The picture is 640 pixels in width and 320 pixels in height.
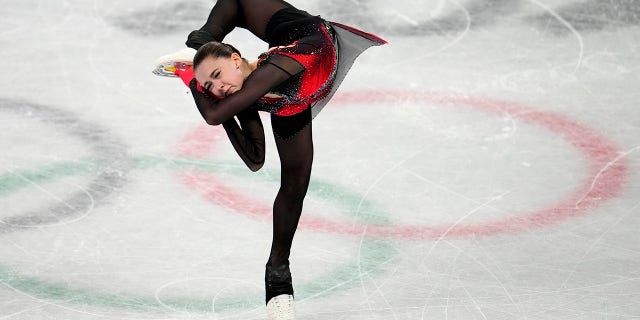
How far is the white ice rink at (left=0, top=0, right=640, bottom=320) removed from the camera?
4.71 m

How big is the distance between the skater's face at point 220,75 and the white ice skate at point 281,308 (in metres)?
0.95

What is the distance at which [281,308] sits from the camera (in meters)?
4.38

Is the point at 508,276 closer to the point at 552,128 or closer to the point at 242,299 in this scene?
the point at 242,299

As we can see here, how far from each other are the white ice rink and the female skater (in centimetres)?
40

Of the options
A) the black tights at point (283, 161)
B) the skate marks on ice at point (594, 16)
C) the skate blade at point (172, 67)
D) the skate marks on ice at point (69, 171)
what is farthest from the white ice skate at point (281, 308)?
the skate marks on ice at point (594, 16)

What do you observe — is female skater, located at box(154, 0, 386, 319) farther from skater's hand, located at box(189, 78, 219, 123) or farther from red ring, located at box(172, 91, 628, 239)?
red ring, located at box(172, 91, 628, 239)

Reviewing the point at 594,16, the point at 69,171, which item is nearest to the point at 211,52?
the point at 69,171

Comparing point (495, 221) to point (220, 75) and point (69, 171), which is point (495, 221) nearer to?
point (220, 75)

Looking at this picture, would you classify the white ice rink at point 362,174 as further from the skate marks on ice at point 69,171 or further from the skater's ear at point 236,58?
the skater's ear at point 236,58

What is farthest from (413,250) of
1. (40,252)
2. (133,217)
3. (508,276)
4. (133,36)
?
(133,36)

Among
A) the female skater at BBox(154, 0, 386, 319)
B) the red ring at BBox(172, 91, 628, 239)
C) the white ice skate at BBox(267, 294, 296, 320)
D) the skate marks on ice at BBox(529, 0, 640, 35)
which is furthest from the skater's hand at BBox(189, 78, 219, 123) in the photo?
the skate marks on ice at BBox(529, 0, 640, 35)

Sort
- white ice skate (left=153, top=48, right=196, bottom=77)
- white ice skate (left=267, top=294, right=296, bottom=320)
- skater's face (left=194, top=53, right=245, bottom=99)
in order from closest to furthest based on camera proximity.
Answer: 1. skater's face (left=194, top=53, right=245, bottom=99)
2. white ice skate (left=153, top=48, right=196, bottom=77)
3. white ice skate (left=267, top=294, right=296, bottom=320)

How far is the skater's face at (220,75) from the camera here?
3.82 metres

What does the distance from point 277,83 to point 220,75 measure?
216 mm
